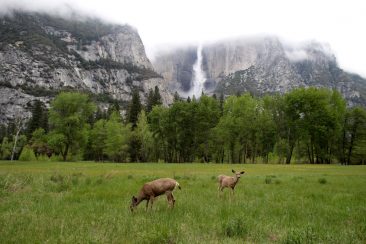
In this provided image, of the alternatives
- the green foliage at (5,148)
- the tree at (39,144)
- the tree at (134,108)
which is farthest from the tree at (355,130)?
the green foliage at (5,148)

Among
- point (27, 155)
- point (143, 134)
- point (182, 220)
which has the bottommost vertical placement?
point (182, 220)

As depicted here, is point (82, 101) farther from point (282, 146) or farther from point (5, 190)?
point (5, 190)

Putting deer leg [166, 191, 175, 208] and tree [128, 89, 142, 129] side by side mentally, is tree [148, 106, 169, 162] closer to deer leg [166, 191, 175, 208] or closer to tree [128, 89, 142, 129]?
tree [128, 89, 142, 129]

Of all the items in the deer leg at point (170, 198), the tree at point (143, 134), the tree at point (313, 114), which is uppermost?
the tree at point (313, 114)

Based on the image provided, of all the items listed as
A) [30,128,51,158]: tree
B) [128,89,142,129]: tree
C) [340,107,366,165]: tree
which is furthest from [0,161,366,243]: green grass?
[30,128,51,158]: tree

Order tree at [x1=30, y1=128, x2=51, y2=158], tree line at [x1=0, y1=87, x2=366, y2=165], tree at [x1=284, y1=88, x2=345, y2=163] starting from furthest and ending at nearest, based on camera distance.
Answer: tree at [x1=30, y1=128, x2=51, y2=158], tree line at [x1=0, y1=87, x2=366, y2=165], tree at [x1=284, y1=88, x2=345, y2=163]

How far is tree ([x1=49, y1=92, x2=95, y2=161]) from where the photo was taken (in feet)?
280

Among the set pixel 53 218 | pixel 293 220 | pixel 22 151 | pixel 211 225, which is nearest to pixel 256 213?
pixel 293 220

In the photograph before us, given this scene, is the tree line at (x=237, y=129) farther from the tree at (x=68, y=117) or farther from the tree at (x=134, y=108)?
the tree at (x=134, y=108)

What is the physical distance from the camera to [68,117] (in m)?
85.2

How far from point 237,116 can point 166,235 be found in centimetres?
7985

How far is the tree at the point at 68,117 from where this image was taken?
280 feet

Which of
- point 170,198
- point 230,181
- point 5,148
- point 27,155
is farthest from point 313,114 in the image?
point 5,148

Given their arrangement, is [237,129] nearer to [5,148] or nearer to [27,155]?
[27,155]
